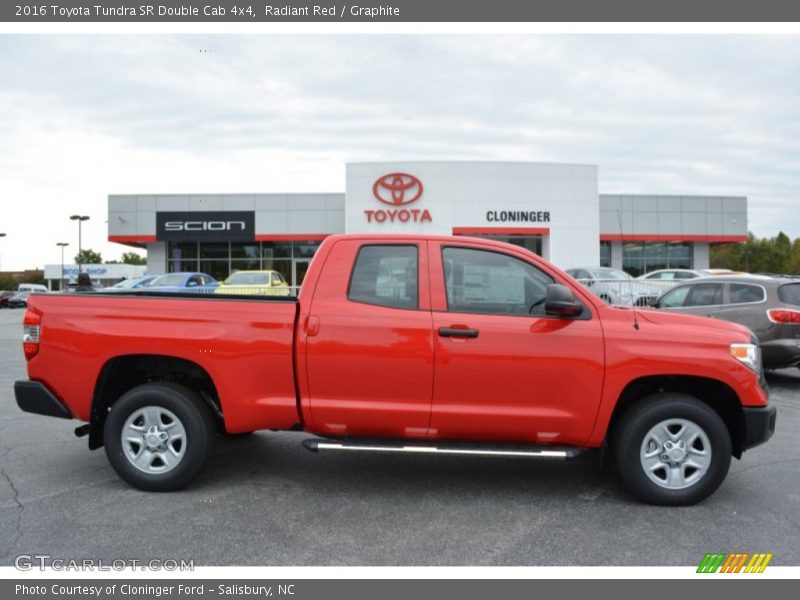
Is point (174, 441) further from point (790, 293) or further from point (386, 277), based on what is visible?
point (790, 293)

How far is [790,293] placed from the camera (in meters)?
8.55

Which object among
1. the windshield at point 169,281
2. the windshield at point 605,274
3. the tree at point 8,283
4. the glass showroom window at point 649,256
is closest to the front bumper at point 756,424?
the windshield at point 605,274

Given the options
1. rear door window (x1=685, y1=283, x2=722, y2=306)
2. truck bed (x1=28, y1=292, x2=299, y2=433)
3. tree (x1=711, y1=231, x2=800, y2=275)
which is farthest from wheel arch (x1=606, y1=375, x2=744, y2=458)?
tree (x1=711, y1=231, x2=800, y2=275)

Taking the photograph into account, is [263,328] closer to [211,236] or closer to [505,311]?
[505,311]

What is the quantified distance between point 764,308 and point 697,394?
16.7ft

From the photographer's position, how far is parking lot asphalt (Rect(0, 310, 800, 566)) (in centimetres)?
350

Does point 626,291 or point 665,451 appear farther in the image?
point 626,291

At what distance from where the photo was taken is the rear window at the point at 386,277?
4.36m

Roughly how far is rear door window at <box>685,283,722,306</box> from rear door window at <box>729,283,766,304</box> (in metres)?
0.22

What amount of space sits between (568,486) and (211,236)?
30653mm

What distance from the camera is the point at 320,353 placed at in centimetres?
424

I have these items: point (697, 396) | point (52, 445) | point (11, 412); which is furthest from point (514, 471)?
Answer: point (11, 412)

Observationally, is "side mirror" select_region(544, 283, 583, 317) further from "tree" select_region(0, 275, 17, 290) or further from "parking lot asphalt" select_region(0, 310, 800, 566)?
"tree" select_region(0, 275, 17, 290)

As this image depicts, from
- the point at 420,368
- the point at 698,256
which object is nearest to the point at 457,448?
the point at 420,368
